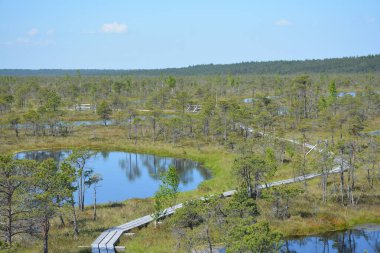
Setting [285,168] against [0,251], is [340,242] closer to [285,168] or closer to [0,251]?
[285,168]

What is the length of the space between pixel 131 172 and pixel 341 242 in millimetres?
39313

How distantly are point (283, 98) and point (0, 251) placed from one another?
5217 inches

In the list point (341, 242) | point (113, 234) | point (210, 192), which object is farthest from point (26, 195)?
point (341, 242)

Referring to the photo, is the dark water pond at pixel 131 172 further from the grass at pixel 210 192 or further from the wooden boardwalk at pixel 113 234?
the wooden boardwalk at pixel 113 234

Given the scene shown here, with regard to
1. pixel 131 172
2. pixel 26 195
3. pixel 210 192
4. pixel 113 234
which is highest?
pixel 26 195

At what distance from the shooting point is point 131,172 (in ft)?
229

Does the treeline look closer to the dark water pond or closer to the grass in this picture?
the grass

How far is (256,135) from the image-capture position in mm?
83812

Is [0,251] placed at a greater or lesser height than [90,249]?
greater

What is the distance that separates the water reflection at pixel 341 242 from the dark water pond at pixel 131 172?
2190cm

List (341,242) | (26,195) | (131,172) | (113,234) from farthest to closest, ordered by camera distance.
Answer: (131,172)
(341,242)
(113,234)
(26,195)

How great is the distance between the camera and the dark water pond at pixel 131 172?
188 feet

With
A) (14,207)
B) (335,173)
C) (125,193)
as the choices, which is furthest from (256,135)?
(14,207)

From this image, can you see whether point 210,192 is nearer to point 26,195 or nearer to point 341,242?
point 341,242
